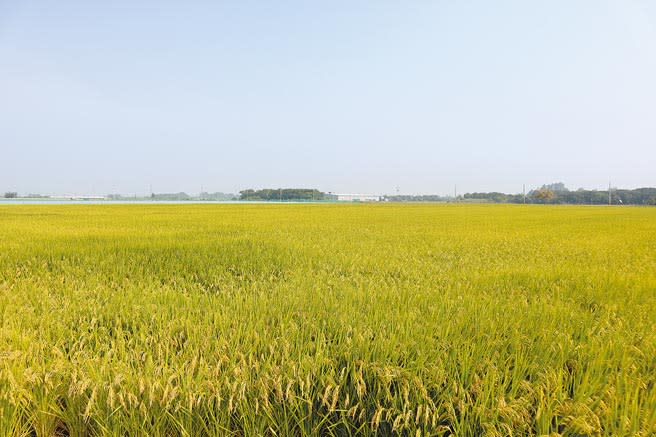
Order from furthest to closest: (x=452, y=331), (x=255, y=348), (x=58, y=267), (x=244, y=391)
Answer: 1. (x=58, y=267)
2. (x=452, y=331)
3. (x=255, y=348)
4. (x=244, y=391)

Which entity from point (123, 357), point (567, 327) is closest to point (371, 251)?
point (567, 327)

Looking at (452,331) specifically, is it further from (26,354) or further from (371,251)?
(371,251)

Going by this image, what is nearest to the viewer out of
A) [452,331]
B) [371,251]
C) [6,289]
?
[452,331]

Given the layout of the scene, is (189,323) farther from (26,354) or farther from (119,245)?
(119,245)

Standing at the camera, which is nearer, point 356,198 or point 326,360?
point 326,360

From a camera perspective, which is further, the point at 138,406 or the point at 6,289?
the point at 6,289

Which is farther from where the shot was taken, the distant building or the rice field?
the distant building

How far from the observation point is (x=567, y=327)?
2896 millimetres

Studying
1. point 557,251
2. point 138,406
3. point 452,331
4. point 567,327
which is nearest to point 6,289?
point 138,406

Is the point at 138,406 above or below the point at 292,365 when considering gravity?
below

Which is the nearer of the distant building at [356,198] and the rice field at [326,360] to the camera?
the rice field at [326,360]

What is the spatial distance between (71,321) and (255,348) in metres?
1.96

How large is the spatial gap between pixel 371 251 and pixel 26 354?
6.72 meters

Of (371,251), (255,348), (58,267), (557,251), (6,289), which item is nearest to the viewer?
(255,348)
